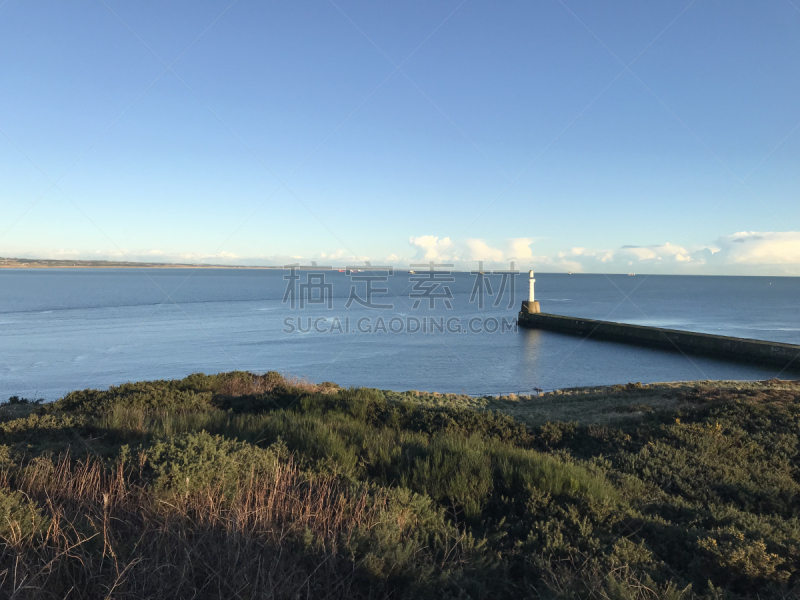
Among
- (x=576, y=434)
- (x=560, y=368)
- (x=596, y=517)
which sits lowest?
(x=560, y=368)

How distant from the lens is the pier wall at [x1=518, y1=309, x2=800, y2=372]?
99.6ft

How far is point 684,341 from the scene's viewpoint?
37.3 metres

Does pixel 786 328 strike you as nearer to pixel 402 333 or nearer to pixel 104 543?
pixel 402 333

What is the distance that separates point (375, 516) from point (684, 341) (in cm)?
3939

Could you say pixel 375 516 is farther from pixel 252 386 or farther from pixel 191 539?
pixel 252 386

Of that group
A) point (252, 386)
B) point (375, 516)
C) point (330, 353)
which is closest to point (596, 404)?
point (252, 386)

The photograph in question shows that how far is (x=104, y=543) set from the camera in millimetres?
3449

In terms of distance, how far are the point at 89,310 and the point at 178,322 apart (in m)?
16.1

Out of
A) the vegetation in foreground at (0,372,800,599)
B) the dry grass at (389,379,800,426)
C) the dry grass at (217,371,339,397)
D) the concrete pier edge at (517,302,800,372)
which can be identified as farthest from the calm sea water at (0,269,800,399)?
the vegetation in foreground at (0,372,800,599)

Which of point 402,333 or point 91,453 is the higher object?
point 91,453

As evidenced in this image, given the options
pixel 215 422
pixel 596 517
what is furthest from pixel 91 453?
pixel 596 517

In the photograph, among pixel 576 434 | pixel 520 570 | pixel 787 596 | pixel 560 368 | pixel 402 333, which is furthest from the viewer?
pixel 402 333

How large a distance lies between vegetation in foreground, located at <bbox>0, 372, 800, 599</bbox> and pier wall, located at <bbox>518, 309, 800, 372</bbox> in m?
28.3

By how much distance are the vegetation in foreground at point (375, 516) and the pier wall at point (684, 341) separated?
28341 mm
